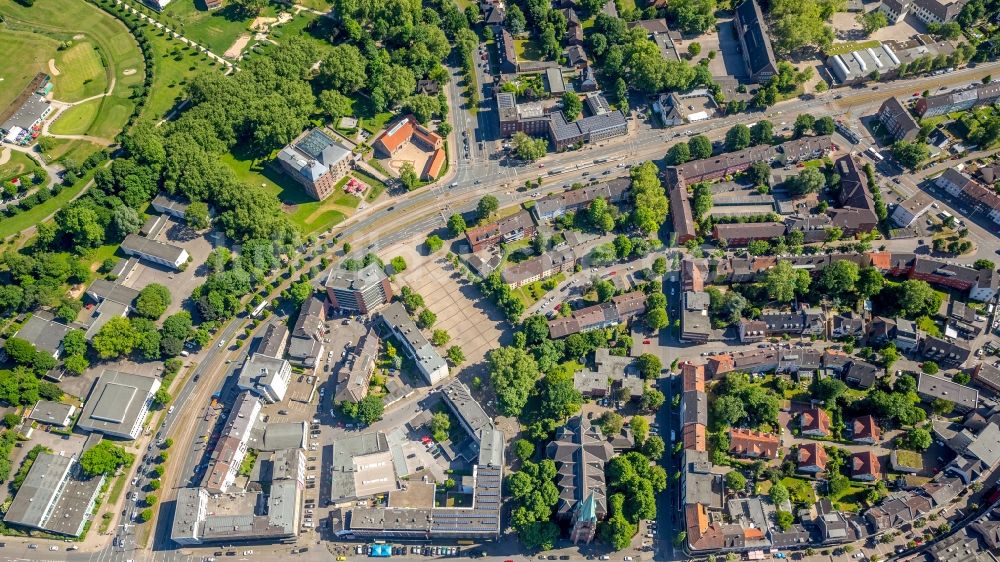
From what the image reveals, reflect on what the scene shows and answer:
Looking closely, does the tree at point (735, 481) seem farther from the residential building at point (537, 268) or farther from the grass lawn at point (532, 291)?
the residential building at point (537, 268)

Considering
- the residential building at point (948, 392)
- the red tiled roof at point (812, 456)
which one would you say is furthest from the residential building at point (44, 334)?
the residential building at point (948, 392)

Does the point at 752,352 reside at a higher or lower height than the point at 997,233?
lower

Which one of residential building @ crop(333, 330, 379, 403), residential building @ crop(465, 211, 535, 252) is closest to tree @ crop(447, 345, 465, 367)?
residential building @ crop(333, 330, 379, 403)

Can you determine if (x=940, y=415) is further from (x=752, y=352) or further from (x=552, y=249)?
(x=552, y=249)

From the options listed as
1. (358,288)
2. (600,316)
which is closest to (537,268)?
(600,316)

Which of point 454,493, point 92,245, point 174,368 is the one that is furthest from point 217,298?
point 454,493

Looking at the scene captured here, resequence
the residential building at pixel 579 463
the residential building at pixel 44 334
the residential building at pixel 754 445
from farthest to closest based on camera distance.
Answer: the residential building at pixel 44 334 < the residential building at pixel 754 445 < the residential building at pixel 579 463
